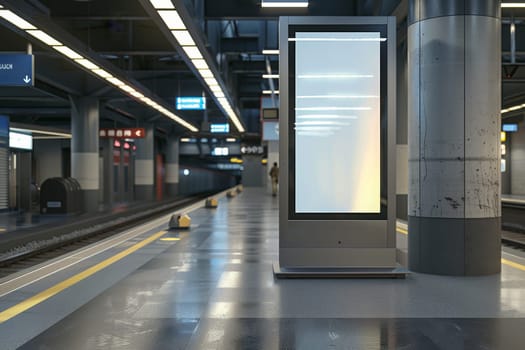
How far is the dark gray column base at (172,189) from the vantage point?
141 ft

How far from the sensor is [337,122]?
5930mm

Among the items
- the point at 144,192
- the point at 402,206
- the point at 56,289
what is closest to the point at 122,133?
the point at 144,192

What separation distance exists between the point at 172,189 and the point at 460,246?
1533 inches

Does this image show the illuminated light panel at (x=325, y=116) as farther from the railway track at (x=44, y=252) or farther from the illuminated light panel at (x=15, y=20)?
the railway track at (x=44, y=252)

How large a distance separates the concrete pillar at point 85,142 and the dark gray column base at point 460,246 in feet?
59.9

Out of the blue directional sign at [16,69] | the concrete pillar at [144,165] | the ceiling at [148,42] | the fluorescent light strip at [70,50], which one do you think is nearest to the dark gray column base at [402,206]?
the ceiling at [148,42]

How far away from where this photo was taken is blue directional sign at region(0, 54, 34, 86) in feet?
33.7

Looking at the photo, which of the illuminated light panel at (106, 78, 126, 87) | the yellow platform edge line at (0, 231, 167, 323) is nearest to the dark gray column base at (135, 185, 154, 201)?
the illuminated light panel at (106, 78, 126, 87)

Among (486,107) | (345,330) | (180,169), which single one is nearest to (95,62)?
(486,107)

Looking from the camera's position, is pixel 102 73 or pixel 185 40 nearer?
pixel 185 40

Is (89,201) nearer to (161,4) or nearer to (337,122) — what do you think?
(161,4)

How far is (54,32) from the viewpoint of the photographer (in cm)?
920

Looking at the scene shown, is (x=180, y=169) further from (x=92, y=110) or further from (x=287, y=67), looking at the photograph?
(x=287, y=67)

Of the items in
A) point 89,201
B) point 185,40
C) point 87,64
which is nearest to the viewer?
point 185,40
